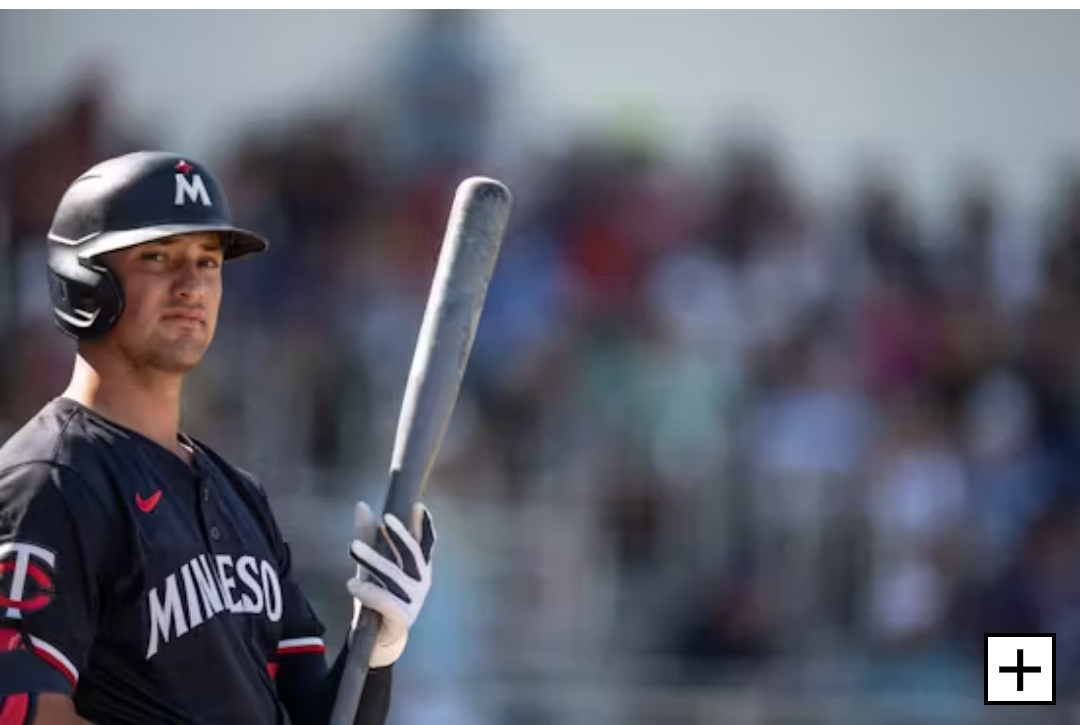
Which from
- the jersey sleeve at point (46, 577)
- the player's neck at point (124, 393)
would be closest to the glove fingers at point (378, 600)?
the player's neck at point (124, 393)

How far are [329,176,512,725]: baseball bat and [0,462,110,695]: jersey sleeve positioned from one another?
68 centimetres

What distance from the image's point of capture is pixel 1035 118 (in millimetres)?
8180

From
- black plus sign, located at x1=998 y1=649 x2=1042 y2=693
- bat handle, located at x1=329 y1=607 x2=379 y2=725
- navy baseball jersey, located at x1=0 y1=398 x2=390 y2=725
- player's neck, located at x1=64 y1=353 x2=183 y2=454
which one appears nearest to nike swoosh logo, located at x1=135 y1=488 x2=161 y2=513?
navy baseball jersey, located at x1=0 y1=398 x2=390 y2=725

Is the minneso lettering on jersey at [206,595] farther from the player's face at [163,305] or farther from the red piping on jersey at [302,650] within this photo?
the player's face at [163,305]

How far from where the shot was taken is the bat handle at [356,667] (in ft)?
10.9

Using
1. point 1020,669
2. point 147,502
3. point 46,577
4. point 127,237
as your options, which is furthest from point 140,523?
point 1020,669

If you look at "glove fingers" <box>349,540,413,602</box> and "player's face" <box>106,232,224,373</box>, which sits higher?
"player's face" <box>106,232,224,373</box>

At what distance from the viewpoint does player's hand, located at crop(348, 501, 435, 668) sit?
10.7 feet

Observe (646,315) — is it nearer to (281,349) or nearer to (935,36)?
(281,349)

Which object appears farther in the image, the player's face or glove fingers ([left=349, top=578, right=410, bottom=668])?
glove fingers ([left=349, top=578, right=410, bottom=668])

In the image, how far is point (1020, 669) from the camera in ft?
23.8

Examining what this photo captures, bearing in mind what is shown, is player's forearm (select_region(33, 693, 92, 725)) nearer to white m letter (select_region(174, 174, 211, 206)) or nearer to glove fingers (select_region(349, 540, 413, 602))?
glove fingers (select_region(349, 540, 413, 602))

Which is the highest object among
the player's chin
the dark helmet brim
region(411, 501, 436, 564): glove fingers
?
the dark helmet brim

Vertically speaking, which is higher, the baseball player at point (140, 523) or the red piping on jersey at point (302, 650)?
the baseball player at point (140, 523)
